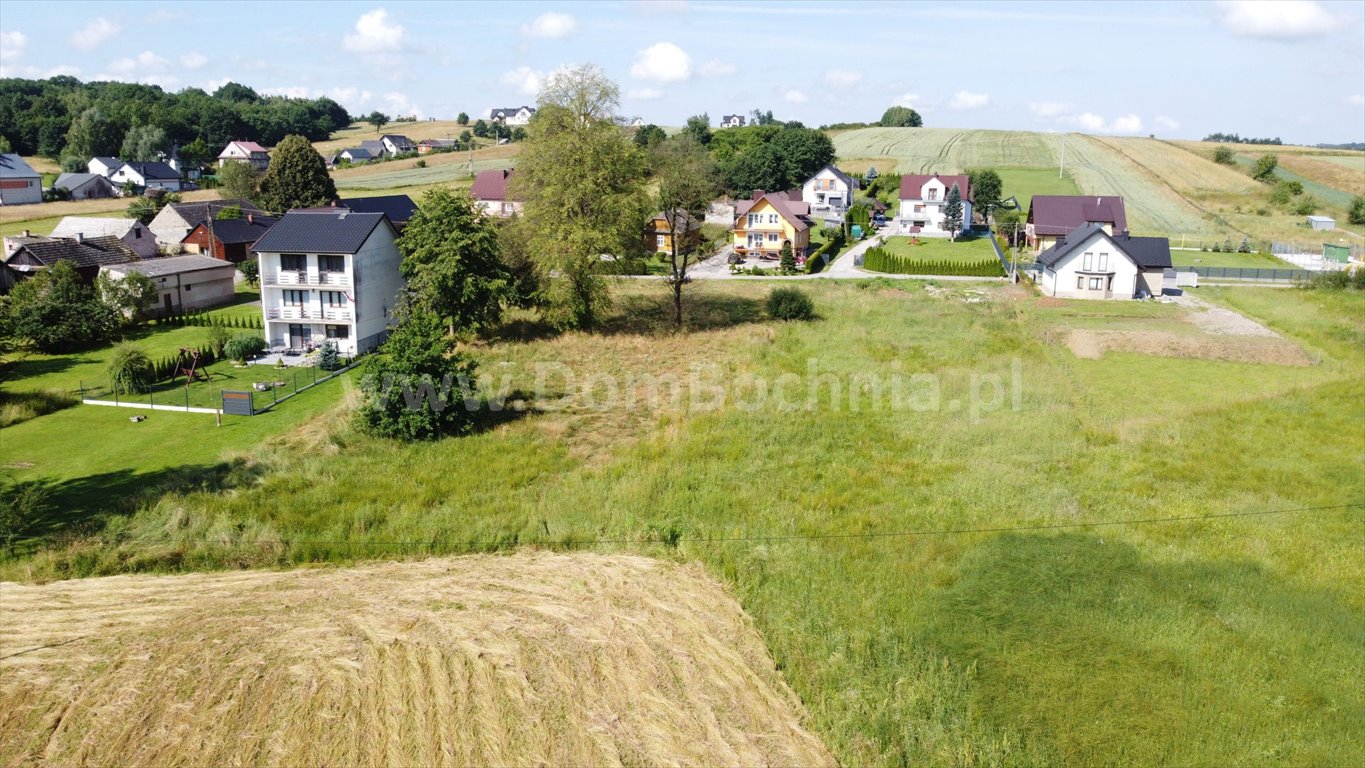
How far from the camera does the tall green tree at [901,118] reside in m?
163

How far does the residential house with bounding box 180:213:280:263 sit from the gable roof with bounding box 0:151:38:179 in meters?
32.4

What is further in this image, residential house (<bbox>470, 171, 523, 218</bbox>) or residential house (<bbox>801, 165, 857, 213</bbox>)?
residential house (<bbox>801, 165, 857, 213</bbox>)

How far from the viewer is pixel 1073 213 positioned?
6078 centimetres

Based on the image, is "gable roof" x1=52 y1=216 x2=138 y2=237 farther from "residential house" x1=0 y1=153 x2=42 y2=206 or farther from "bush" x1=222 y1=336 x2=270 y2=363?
"residential house" x1=0 y1=153 x2=42 y2=206

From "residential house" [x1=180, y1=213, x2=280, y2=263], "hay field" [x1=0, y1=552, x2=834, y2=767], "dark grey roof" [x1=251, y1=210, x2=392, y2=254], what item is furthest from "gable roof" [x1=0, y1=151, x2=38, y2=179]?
"hay field" [x1=0, y1=552, x2=834, y2=767]

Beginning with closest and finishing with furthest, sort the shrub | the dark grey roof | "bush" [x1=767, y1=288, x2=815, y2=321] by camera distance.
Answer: the shrub
the dark grey roof
"bush" [x1=767, y1=288, x2=815, y2=321]

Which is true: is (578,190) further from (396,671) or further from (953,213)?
(953,213)

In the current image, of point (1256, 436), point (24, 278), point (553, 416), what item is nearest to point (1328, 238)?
point (1256, 436)

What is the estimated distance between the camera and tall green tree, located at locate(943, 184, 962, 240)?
67.1 metres

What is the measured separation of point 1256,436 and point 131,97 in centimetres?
14453

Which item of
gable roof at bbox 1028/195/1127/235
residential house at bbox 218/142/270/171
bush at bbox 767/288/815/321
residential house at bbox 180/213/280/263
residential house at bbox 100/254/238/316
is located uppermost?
residential house at bbox 218/142/270/171

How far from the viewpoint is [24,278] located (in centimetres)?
4125

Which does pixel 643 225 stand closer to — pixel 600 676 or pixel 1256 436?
pixel 1256 436

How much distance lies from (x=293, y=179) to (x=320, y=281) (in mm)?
31080
